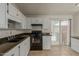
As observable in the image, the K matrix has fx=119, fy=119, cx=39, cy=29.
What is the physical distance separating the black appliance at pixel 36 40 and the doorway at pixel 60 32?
5.18ft

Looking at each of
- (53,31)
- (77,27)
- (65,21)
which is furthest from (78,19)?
(53,31)

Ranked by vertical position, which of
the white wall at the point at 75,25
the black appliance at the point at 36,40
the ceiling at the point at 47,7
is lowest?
the black appliance at the point at 36,40

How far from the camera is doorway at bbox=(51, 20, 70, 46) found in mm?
8180

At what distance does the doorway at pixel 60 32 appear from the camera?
8.18m

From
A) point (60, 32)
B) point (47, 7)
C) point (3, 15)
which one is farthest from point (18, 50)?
point (60, 32)

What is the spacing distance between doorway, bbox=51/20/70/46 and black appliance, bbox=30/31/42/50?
158 cm

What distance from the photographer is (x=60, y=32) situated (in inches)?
325

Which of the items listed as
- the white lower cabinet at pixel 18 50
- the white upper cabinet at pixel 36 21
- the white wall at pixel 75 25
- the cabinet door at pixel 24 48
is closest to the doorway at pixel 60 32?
the white wall at pixel 75 25

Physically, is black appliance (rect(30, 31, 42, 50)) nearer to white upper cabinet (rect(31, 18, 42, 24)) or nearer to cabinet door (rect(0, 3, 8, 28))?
white upper cabinet (rect(31, 18, 42, 24))

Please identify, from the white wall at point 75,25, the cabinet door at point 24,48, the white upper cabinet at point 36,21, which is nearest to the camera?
the cabinet door at point 24,48

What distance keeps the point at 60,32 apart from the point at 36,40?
2.18 m

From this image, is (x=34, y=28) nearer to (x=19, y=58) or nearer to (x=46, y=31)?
(x=46, y=31)

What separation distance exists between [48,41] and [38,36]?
2.12 feet

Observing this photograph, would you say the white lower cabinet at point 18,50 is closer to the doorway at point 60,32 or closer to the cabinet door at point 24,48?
the cabinet door at point 24,48
